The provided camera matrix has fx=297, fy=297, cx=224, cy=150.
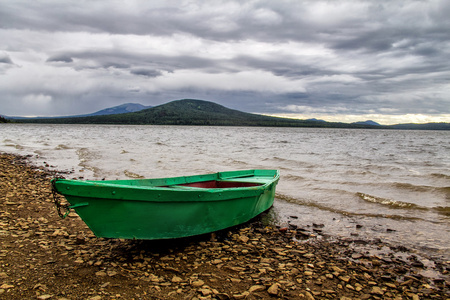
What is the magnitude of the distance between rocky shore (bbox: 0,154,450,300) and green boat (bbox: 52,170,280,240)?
622 millimetres

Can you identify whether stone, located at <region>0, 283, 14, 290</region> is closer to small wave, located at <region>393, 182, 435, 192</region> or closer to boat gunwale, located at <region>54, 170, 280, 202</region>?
boat gunwale, located at <region>54, 170, 280, 202</region>

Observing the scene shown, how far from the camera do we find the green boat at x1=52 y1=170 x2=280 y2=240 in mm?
5496

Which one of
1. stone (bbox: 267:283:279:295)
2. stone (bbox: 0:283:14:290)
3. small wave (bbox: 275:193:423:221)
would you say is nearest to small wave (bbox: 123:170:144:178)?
small wave (bbox: 275:193:423:221)

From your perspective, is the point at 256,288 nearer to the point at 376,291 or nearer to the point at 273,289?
the point at 273,289

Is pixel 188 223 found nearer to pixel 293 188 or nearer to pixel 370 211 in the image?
pixel 370 211

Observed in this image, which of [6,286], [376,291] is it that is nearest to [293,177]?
[376,291]

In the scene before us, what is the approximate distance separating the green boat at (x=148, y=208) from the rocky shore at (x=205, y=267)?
2.04 ft

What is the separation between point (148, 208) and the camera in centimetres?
604

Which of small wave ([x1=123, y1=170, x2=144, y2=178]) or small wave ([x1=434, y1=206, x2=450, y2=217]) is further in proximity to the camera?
small wave ([x1=123, y1=170, x2=144, y2=178])

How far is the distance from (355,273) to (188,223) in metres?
3.71

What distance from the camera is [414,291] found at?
561 cm

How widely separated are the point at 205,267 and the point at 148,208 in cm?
171

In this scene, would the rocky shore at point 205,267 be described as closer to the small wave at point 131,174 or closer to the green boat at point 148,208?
the green boat at point 148,208

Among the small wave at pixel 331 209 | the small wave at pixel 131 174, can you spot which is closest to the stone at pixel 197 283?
the small wave at pixel 331 209
